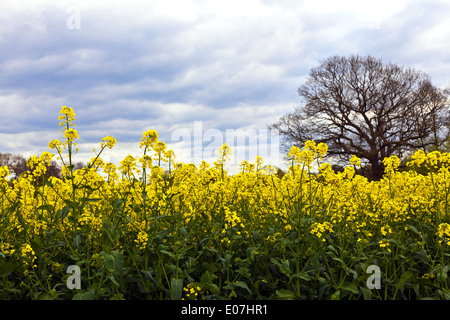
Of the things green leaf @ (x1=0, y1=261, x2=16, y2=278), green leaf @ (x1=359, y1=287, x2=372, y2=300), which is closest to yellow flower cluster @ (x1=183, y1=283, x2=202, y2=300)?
green leaf @ (x1=359, y1=287, x2=372, y2=300)

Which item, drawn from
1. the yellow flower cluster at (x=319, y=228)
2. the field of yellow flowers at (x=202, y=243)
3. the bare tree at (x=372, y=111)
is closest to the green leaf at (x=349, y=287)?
the field of yellow flowers at (x=202, y=243)

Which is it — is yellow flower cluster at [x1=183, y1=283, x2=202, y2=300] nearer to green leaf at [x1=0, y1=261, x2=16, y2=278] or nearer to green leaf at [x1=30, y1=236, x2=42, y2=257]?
green leaf at [x1=30, y1=236, x2=42, y2=257]

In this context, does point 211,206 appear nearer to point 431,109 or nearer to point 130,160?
point 130,160

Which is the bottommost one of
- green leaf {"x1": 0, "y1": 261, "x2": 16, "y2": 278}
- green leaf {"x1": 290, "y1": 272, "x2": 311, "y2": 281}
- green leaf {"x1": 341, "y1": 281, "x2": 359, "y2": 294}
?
green leaf {"x1": 341, "y1": 281, "x2": 359, "y2": 294}

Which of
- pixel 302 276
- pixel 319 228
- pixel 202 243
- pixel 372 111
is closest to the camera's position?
pixel 302 276

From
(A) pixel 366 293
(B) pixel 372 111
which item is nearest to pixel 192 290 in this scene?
(A) pixel 366 293

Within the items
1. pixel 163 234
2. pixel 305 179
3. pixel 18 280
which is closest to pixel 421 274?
pixel 305 179

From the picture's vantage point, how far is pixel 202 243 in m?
3.94

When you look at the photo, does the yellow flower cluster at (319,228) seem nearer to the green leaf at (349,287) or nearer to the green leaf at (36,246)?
the green leaf at (349,287)

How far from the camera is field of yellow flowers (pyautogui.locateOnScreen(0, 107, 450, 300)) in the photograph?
11.2 ft

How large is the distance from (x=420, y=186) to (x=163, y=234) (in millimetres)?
4574

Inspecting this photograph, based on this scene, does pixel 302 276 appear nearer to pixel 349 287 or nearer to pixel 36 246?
pixel 349 287
